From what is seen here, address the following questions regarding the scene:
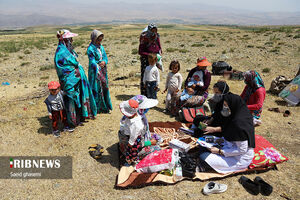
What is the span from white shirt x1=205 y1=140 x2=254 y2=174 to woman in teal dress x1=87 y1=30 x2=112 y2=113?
3.79 m

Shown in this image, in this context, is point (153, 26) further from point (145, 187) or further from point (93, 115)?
point (145, 187)

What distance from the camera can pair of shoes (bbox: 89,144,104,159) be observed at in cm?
454

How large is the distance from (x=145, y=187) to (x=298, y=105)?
271 inches

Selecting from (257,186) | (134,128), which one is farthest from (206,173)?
(134,128)

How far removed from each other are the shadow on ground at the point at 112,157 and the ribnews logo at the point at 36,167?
0.71m

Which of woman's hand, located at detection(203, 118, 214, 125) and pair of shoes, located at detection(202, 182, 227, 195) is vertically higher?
woman's hand, located at detection(203, 118, 214, 125)

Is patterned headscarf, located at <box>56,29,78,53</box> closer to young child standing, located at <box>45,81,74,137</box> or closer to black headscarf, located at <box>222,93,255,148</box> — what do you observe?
young child standing, located at <box>45,81,74,137</box>

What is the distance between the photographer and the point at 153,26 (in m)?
6.48

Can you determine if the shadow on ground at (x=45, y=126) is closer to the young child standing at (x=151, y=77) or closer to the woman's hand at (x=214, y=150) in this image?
the young child standing at (x=151, y=77)

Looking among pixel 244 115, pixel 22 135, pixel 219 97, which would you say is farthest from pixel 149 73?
pixel 22 135

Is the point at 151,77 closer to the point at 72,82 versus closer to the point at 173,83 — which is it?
the point at 173,83

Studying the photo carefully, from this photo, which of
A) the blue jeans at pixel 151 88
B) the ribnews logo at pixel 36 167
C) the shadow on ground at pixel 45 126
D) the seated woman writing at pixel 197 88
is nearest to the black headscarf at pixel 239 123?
the seated woman writing at pixel 197 88

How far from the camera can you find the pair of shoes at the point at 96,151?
4.54 m

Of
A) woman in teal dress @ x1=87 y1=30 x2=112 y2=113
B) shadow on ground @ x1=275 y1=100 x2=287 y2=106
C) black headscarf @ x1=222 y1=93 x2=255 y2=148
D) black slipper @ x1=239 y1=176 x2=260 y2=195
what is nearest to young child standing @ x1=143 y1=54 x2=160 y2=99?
woman in teal dress @ x1=87 y1=30 x2=112 y2=113
